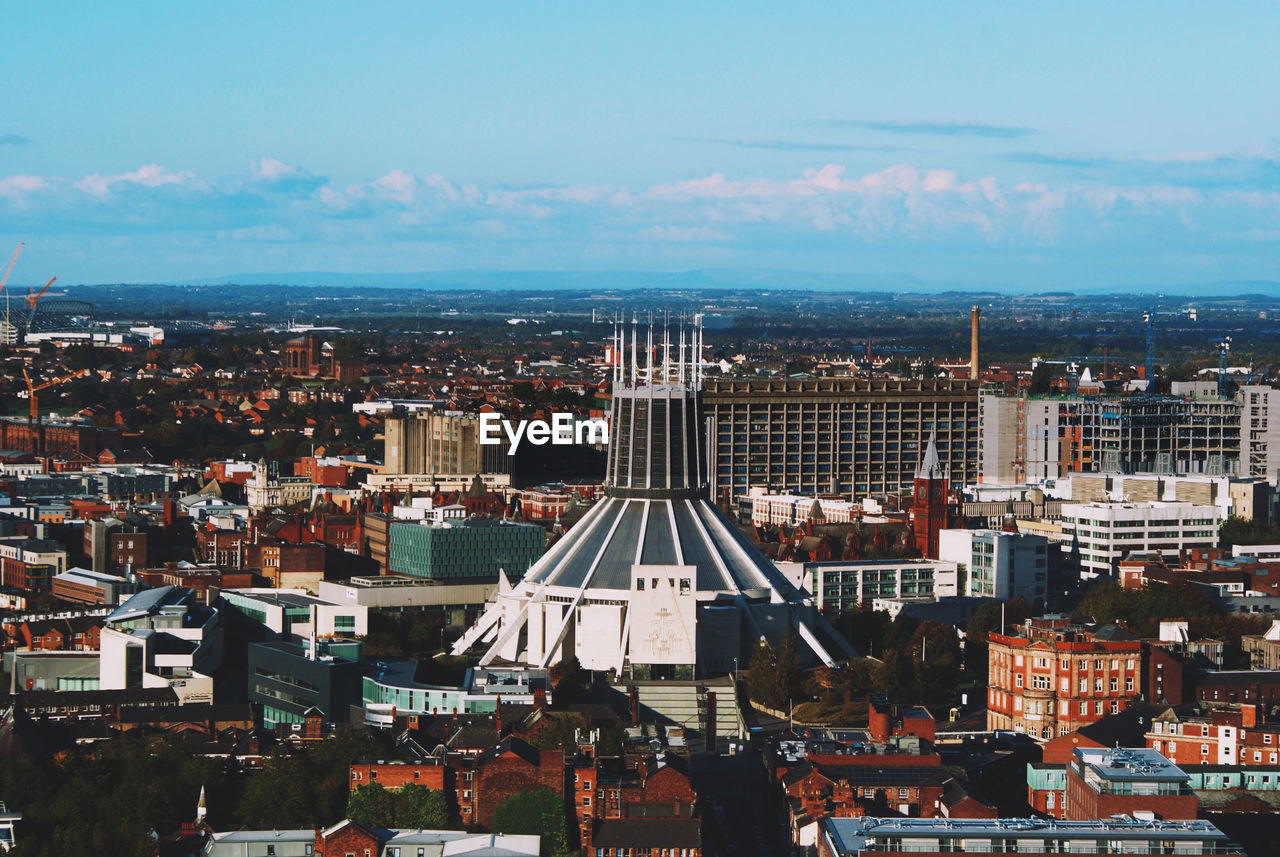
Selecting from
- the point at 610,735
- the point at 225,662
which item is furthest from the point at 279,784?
the point at 225,662

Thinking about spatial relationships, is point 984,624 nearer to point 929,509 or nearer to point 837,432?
point 929,509

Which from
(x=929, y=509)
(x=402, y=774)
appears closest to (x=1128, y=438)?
(x=929, y=509)

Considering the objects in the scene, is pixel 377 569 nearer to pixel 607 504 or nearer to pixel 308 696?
pixel 607 504

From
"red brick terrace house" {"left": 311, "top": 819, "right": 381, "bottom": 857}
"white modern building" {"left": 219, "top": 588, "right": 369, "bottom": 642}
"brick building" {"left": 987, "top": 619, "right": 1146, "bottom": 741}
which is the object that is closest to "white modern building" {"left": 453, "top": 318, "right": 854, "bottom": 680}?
"white modern building" {"left": 219, "top": 588, "right": 369, "bottom": 642}

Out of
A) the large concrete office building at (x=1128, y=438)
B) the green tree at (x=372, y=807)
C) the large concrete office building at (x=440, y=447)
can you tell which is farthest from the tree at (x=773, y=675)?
the large concrete office building at (x=440, y=447)

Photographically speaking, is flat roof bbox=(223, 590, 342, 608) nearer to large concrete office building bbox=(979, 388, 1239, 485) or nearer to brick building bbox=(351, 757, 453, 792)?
brick building bbox=(351, 757, 453, 792)

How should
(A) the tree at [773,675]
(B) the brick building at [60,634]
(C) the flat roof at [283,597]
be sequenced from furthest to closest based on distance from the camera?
(C) the flat roof at [283,597], (B) the brick building at [60,634], (A) the tree at [773,675]

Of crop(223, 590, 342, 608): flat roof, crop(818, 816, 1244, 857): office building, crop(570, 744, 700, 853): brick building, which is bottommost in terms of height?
crop(223, 590, 342, 608): flat roof

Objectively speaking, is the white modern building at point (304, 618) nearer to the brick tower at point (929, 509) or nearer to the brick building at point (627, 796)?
the brick tower at point (929, 509)

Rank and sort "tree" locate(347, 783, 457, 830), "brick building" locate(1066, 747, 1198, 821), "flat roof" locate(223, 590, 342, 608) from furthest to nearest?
"flat roof" locate(223, 590, 342, 608) < "tree" locate(347, 783, 457, 830) < "brick building" locate(1066, 747, 1198, 821)
